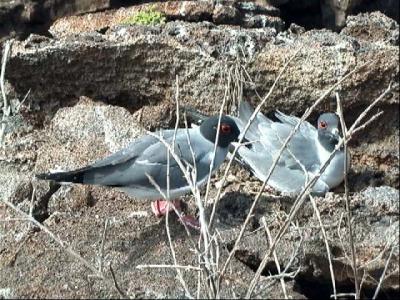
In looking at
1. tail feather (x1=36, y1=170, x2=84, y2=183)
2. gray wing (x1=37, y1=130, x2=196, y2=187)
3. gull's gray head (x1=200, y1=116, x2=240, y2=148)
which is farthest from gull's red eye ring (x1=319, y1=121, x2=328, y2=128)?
tail feather (x1=36, y1=170, x2=84, y2=183)

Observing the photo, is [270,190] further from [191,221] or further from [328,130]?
[191,221]

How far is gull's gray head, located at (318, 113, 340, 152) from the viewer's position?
6.66m

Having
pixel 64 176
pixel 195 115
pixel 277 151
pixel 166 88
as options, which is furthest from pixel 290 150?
pixel 64 176

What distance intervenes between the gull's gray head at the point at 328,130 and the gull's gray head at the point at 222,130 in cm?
62

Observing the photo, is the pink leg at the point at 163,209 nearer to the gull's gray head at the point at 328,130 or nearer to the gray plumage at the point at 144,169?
the gray plumage at the point at 144,169

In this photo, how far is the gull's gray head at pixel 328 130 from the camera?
6664mm

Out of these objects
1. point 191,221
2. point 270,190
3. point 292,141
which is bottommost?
point 270,190

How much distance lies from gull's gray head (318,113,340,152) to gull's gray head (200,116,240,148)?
62cm

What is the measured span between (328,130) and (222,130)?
741 mm

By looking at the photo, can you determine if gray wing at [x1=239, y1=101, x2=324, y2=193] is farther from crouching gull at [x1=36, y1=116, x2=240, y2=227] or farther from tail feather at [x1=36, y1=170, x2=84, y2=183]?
tail feather at [x1=36, y1=170, x2=84, y2=183]

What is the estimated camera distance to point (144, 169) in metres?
5.94

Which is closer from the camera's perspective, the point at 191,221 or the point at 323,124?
the point at 191,221

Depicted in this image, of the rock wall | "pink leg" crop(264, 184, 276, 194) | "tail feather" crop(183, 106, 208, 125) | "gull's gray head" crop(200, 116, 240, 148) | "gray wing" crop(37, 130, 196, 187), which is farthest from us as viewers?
"tail feather" crop(183, 106, 208, 125)

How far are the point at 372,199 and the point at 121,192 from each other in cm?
143
